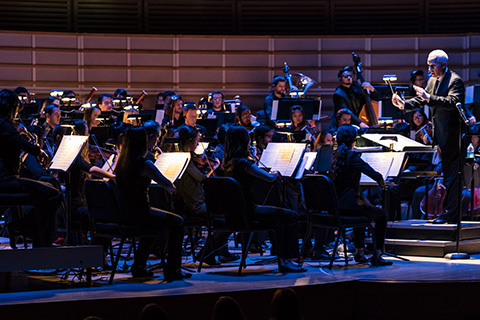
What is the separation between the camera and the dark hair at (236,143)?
5.98 m

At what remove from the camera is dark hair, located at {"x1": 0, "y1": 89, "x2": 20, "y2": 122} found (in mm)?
5676

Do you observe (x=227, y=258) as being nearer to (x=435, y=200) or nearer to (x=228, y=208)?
(x=228, y=208)

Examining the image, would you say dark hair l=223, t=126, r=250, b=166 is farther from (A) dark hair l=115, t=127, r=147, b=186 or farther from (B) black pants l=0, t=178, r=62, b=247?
(B) black pants l=0, t=178, r=62, b=247

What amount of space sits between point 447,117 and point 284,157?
1687 millimetres

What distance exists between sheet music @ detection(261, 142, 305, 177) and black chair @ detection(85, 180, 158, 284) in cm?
133

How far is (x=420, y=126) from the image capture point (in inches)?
388

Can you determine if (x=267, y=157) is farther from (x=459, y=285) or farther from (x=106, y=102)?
(x=106, y=102)

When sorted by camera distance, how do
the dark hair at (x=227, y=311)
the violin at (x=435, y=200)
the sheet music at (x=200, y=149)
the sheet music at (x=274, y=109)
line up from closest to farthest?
the dark hair at (x=227, y=311)
the sheet music at (x=200, y=149)
the violin at (x=435, y=200)
the sheet music at (x=274, y=109)

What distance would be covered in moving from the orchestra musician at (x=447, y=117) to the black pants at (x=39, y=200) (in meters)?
3.23

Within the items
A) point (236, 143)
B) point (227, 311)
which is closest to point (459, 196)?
point (236, 143)

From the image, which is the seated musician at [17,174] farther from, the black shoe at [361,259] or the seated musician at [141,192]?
the black shoe at [361,259]

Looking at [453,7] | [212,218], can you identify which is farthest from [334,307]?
[453,7]

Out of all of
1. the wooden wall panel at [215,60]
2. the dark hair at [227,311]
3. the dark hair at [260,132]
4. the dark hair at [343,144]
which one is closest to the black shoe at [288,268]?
the dark hair at [343,144]

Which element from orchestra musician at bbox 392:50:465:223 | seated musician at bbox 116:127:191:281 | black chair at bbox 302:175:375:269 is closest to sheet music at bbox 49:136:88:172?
seated musician at bbox 116:127:191:281
